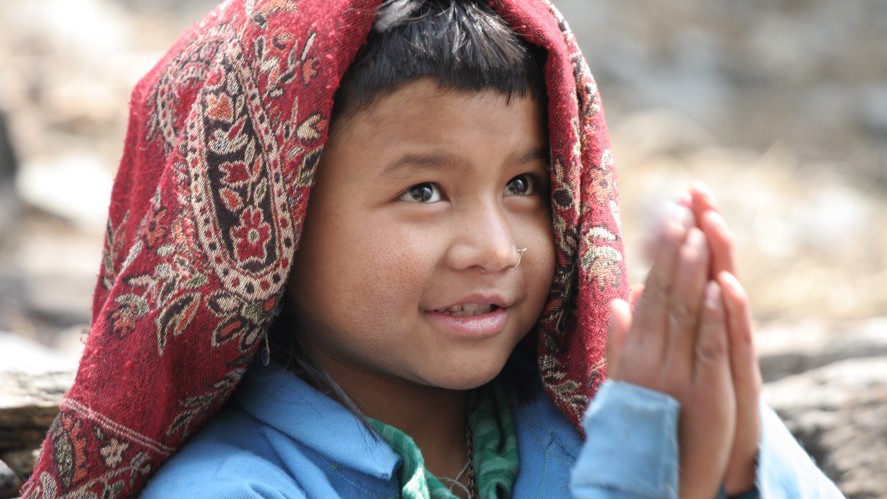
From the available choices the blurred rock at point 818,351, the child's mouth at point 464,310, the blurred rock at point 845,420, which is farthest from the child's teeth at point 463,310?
the blurred rock at point 818,351

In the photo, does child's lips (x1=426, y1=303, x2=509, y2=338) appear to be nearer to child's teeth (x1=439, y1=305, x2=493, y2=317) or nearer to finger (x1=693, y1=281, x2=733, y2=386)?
child's teeth (x1=439, y1=305, x2=493, y2=317)

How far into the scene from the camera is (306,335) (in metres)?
2.14

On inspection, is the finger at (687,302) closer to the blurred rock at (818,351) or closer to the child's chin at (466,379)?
the child's chin at (466,379)

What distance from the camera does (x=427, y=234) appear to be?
1917 millimetres

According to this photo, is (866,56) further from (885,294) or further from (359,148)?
(359,148)

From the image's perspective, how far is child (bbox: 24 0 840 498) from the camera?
73.6 inches

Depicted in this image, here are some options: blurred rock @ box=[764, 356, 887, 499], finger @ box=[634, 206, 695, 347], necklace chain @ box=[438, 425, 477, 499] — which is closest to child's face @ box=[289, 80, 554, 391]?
necklace chain @ box=[438, 425, 477, 499]

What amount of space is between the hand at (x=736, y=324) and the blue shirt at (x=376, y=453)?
39mm

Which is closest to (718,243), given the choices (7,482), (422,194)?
(422,194)

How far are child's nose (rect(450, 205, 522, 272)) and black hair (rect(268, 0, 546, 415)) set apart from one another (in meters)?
0.22

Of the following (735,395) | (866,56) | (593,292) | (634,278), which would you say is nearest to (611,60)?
(866,56)

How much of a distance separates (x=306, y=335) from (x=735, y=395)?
858 mm

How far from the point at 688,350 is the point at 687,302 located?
69mm

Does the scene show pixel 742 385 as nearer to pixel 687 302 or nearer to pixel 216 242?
pixel 687 302
